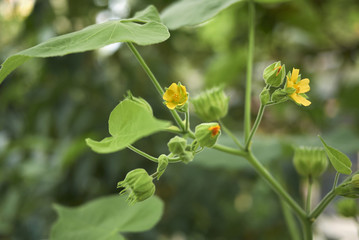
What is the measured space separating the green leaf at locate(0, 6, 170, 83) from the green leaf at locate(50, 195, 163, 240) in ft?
0.72

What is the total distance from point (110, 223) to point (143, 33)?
0.27m

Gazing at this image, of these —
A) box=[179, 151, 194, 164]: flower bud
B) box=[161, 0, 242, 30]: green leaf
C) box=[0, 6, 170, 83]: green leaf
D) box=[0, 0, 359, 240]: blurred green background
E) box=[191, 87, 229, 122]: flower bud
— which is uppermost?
box=[0, 6, 170, 83]: green leaf

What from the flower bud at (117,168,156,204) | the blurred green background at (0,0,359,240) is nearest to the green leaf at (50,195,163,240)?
the flower bud at (117,168,156,204)

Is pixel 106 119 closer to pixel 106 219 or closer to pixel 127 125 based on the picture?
pixel 106 219

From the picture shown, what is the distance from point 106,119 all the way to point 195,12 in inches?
22.8

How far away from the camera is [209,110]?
365mm

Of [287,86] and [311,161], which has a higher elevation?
[287,86]

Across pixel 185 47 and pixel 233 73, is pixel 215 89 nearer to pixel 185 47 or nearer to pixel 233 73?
pixel 233 73

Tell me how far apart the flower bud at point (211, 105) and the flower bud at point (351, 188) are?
13cm

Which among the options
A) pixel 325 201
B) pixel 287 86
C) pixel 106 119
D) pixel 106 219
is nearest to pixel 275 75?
pixel 287 86

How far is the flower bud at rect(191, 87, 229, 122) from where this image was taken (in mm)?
365

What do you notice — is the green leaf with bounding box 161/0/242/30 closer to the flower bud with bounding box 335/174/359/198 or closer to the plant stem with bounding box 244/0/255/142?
the plant stem with bounding box 244/0/255/142

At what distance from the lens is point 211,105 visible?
0.36 metres

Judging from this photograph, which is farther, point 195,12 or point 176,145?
point 195,12
